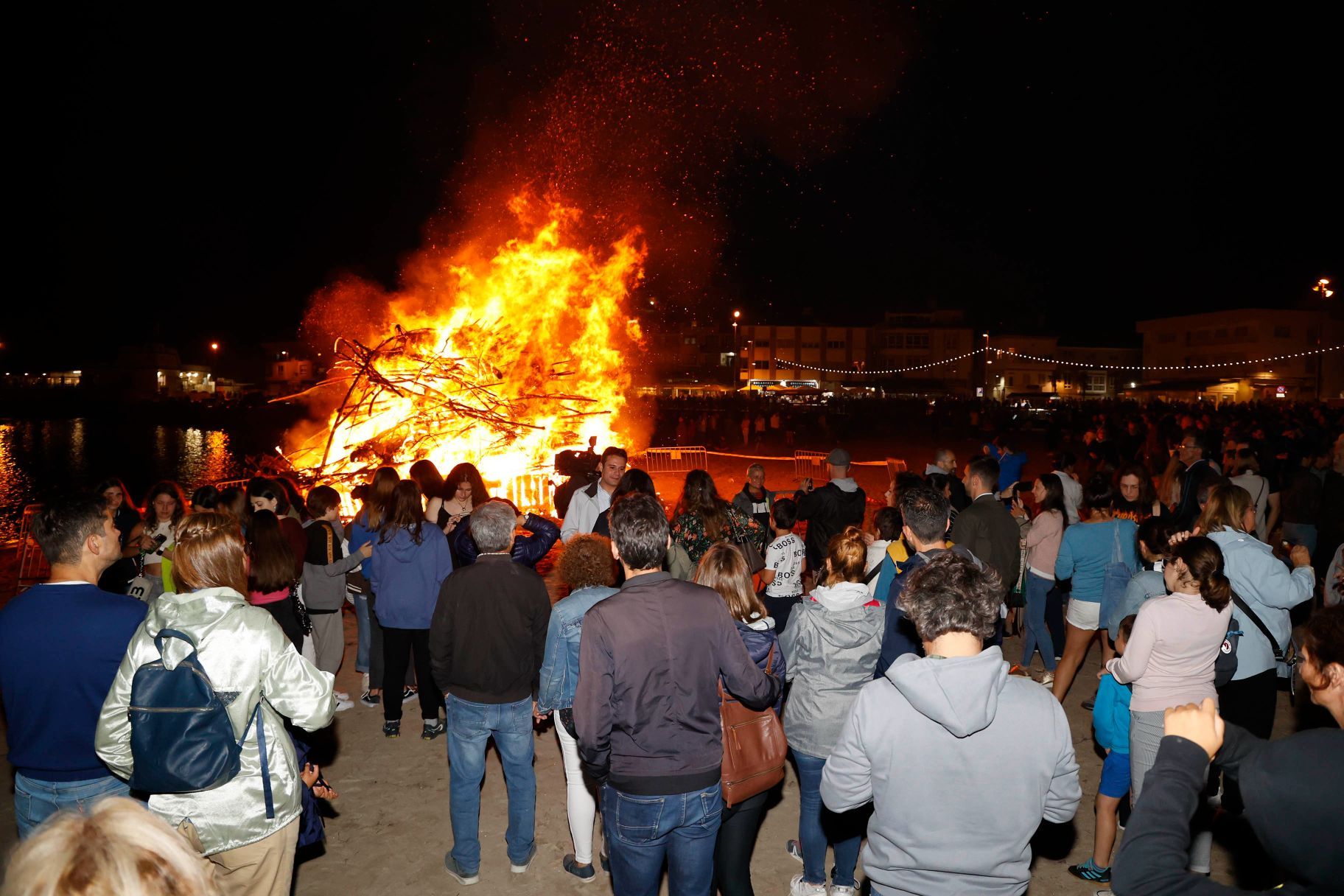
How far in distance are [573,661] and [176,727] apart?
1802mm

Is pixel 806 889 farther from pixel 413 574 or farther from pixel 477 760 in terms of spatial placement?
Answer: pixel 413 574

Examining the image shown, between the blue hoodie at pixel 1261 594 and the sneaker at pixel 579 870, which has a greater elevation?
the blue hoodie at pixel 1261 594

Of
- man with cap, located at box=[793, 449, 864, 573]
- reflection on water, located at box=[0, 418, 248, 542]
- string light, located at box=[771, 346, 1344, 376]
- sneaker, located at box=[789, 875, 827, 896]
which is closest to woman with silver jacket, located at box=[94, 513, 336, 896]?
sneaker, located at box=[789, 875, 827, 896]

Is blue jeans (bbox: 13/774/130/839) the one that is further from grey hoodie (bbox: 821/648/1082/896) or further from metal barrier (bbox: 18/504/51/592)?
metal barrier (bbox: 18/504/51/592)

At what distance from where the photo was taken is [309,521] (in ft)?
23.7

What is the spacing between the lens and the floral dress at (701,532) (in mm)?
6047

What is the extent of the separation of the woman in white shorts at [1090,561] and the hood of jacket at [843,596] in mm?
3191

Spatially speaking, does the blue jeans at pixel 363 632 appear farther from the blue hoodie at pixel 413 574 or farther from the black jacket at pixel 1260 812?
the black jacket at pixel 1260 812

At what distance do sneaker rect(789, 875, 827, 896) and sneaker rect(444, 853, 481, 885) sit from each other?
73.4 inches

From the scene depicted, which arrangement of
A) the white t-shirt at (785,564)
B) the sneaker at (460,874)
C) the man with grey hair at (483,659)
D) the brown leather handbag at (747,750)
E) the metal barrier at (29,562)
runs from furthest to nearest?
the metal barrier at (29,562)
the white t-shirt at (785,564)
the sneaker at (460,874)
the man with grey hair at (483,659)
the brown leather handbag at (747,750)

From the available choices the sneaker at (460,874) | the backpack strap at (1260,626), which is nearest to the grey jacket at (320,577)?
the sneaker at (460,874)

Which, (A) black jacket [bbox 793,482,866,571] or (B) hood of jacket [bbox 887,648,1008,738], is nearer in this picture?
(B) hood of jacket [bbox 887,648,1008,738]

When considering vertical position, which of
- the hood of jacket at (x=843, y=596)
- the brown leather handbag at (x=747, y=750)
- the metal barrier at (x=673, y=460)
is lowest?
the brown leather handbag at (x=747, y=750)

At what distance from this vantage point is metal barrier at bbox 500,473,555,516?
15.0 metres
